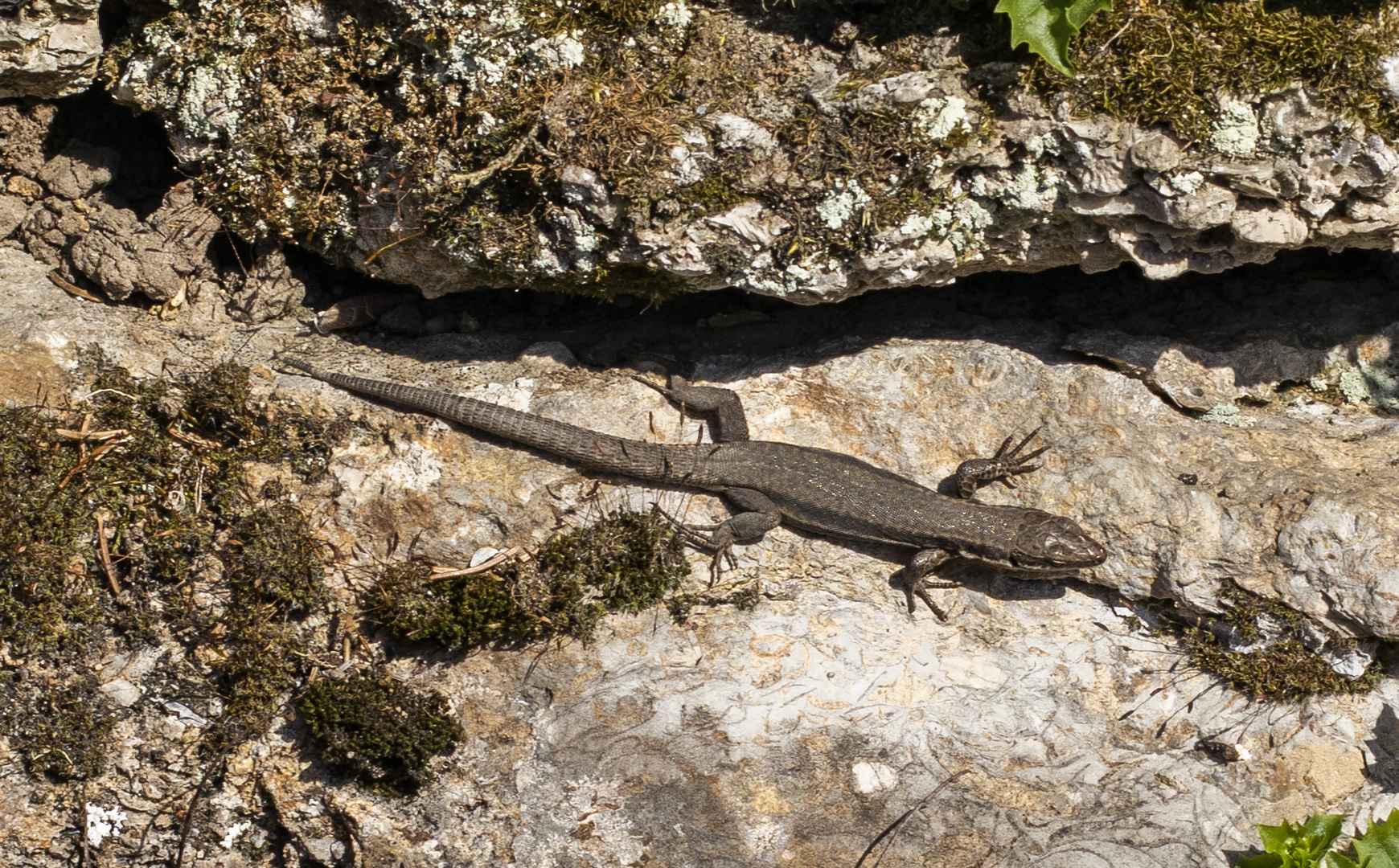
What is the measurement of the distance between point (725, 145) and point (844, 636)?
2.99 meters

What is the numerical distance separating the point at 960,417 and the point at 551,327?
2909mm

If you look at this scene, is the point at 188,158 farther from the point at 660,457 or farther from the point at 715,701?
the point at 715,701

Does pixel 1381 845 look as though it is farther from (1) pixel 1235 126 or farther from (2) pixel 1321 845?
(1) pixel 1235 126

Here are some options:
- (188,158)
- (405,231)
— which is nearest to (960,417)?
(405,231)

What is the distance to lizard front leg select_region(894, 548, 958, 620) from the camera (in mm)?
6531

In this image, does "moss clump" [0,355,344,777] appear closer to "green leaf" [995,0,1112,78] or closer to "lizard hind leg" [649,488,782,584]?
"lizard hind leg" [649,488,782,584]

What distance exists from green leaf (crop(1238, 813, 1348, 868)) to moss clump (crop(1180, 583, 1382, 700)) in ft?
2.57

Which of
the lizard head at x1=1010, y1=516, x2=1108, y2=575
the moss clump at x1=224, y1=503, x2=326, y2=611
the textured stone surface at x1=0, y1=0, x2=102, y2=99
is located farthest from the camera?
the lizard head at x1=1010, y1=516, x2=1108, y2=575

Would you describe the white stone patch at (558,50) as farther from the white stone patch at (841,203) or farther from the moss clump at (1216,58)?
the moss clump at (1216,58)

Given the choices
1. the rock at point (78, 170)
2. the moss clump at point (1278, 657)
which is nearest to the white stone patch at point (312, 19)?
the rock at point (78, 170)

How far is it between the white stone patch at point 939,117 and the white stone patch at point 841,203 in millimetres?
437

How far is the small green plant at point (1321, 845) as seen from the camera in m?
5.40

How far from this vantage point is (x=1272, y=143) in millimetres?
5301

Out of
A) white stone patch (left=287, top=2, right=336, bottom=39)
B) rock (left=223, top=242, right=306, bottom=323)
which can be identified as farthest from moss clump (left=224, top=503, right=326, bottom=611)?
white stone patch (left=287, top=2, right=336, bottom=39)
